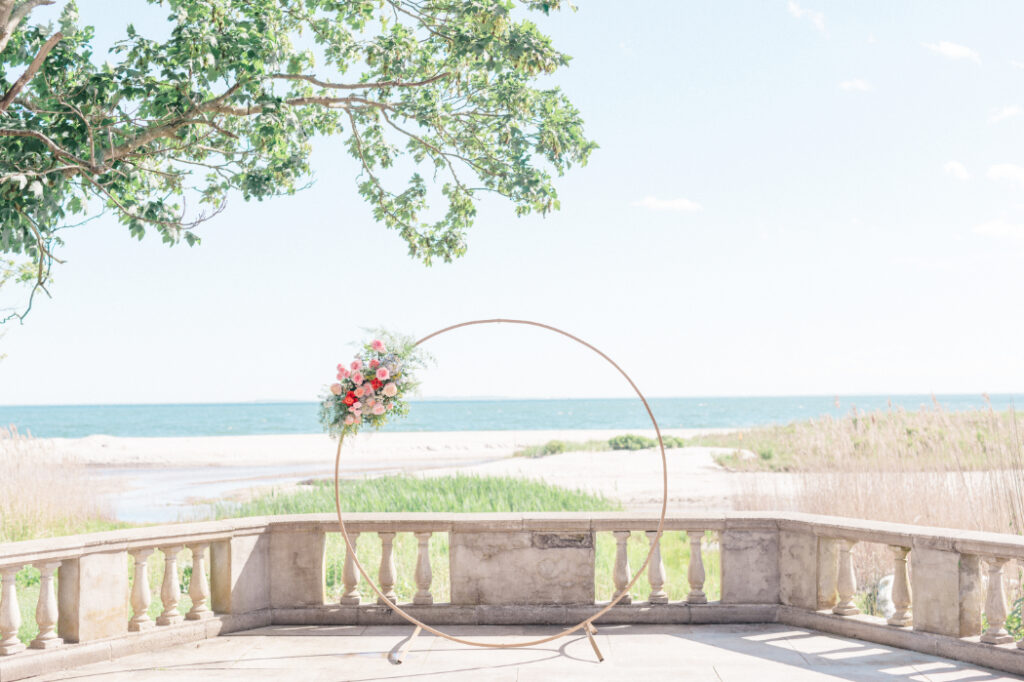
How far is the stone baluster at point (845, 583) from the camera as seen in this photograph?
597 cm

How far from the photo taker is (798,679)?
4.94m

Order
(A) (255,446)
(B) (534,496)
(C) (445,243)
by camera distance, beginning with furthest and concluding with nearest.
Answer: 1. (A) (255,446)
2. (B) (534,496)
3. (C) (445,243)

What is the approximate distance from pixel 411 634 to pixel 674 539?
24.2ft

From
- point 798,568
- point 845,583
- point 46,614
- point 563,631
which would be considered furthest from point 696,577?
point 46,614

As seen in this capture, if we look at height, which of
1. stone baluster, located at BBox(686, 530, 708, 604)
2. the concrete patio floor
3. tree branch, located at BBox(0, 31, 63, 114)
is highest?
tree branch, located at BBox(0, 31, 63, 114)

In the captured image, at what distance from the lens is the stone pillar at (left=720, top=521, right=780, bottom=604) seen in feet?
20.9

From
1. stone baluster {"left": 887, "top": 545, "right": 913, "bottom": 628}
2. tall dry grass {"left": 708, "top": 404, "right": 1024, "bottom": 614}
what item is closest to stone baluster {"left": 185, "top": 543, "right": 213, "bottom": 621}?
stone baluster {"left": 887, "top": 545, "right": 913, "bottom": 628}

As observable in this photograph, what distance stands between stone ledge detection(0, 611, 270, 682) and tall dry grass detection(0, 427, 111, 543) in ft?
21.3

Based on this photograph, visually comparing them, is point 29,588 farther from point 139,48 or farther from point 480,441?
point 480,441

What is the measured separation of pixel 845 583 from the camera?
19.7 ft

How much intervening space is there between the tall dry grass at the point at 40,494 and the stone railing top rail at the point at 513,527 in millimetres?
6558

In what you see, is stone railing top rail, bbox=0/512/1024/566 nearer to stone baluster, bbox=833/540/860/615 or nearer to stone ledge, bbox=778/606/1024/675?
stone baluster, bbox=833/540/860/615

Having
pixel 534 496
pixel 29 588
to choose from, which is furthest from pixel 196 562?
pixel 534 496

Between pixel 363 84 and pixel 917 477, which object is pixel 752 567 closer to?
pixel 917 477
